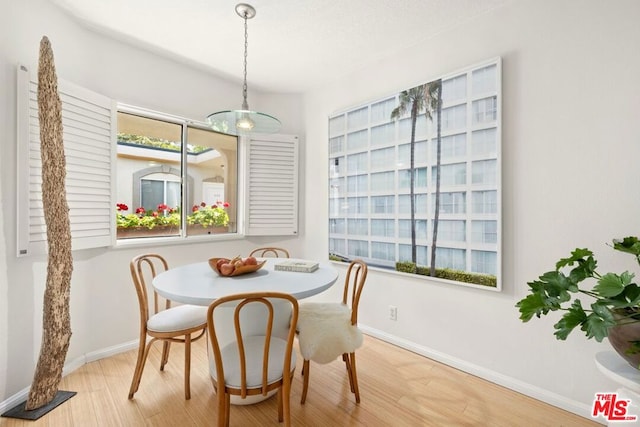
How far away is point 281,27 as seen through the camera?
2.29 metres

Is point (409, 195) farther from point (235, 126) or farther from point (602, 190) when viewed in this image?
point (235, 126)

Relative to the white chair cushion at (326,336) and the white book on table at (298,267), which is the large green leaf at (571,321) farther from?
the white book on table at (298,267)

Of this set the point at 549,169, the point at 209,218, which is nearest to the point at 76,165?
the point at 209,218

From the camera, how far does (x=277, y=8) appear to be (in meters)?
2.07

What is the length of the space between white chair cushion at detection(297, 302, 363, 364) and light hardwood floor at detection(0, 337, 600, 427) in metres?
0.41

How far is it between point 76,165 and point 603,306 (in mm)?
3252

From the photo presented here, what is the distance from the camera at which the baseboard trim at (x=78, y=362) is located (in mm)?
1797

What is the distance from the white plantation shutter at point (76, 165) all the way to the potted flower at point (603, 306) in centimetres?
289

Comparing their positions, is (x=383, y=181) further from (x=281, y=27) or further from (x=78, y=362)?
(x=78, y=362)

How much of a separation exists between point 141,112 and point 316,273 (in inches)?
86.6

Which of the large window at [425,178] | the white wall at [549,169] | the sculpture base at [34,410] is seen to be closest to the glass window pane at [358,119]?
the large window at [425,178]

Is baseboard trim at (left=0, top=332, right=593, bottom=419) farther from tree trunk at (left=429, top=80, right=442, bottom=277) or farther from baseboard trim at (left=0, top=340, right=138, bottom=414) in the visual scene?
tree trunk at (left=429, top=80, right=442, bottom=277)

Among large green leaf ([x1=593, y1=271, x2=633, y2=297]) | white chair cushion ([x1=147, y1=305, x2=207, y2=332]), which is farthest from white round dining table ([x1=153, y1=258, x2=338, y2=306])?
large green leaf ([x1=593, y1=271, x2=633, y2=297])

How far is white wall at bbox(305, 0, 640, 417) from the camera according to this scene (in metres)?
1.63
